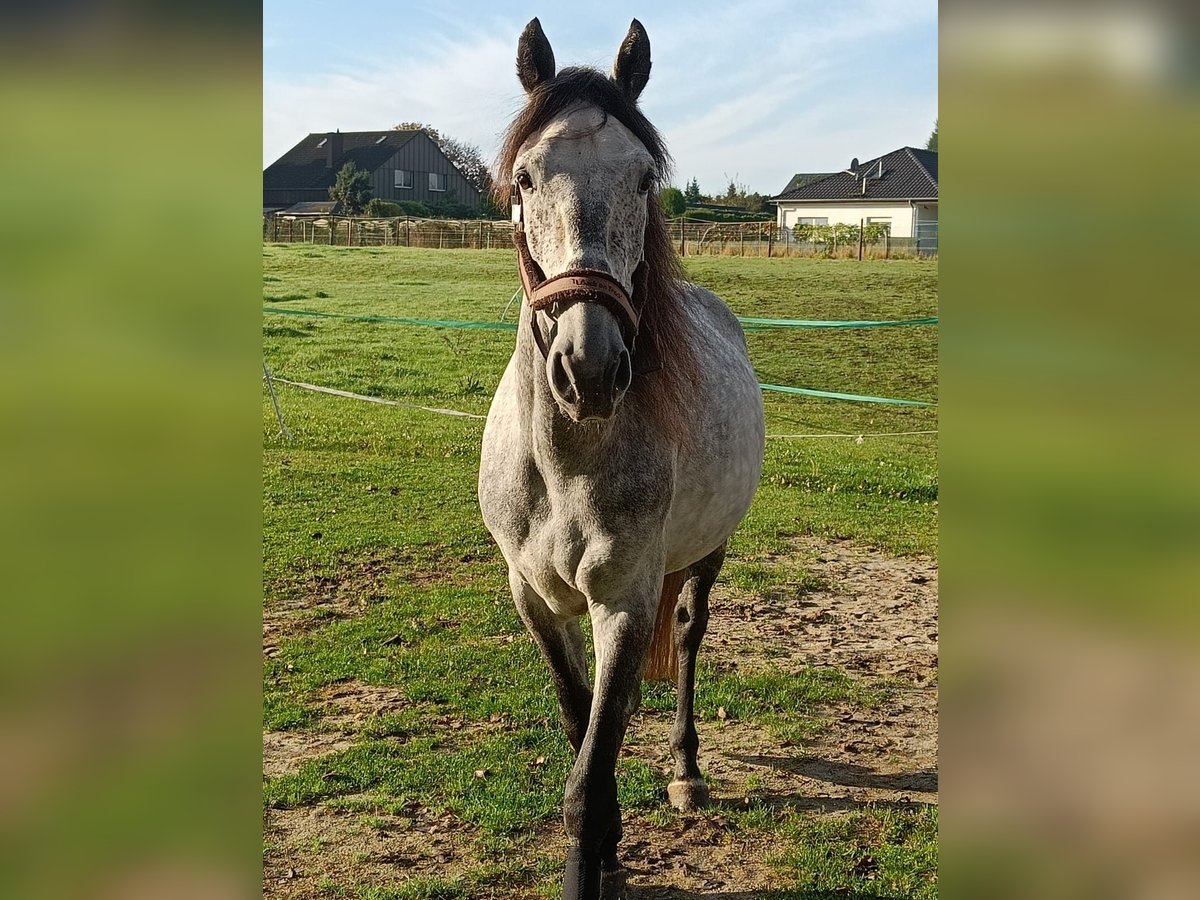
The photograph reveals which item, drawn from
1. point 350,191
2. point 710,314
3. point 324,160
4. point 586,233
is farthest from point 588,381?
point 324,160

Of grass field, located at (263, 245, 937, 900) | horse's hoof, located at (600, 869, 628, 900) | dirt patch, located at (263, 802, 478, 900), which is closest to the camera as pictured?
horse's hoof, located at (600, 869, 628, 900)

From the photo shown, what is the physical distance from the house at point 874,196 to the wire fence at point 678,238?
37.5 ft

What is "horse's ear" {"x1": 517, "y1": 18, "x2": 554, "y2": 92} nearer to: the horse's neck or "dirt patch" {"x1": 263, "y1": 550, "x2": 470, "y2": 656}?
the horse's neck

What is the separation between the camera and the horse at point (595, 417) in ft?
6.99

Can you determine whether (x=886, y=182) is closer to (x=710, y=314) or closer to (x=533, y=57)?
(x=710, y=314)

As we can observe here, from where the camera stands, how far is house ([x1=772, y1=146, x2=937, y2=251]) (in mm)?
41031

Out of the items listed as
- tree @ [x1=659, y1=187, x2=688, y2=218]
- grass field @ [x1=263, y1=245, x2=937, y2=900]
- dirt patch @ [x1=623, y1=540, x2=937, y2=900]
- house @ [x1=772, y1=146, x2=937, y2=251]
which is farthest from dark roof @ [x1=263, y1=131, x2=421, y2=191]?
dirt patch @ [x1=623, y1=540, x2=937, y2=900]

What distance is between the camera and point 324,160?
48375 mm

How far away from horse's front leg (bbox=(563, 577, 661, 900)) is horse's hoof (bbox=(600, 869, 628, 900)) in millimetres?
210

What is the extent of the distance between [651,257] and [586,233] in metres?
0.46

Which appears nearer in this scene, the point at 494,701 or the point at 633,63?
the point at 633,63

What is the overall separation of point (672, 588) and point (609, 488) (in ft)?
4.07
